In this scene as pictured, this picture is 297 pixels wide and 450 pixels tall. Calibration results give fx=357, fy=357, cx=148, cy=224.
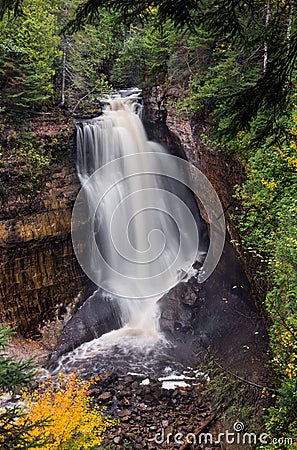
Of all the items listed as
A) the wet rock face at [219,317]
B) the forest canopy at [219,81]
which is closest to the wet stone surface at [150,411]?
the wet rock face at [219,317]

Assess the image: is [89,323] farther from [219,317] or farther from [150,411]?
[219,317]

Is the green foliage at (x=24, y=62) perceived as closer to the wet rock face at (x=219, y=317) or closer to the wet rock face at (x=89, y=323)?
the wet rock face at (x=89, y=323)

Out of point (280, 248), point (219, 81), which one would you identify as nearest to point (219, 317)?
point (280, 248)

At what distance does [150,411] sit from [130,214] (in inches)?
340

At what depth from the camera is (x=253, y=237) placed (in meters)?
7.84

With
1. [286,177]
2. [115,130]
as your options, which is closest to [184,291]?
[286,177]

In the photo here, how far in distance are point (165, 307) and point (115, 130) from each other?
7.84 meters

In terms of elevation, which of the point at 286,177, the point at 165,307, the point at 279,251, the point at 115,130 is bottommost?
the point at 165,307

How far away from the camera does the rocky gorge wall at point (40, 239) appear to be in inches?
495

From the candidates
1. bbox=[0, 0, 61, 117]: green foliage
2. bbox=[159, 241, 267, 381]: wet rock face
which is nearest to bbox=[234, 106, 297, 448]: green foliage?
bbox=[159, 241, 267, 381]: wet rock face

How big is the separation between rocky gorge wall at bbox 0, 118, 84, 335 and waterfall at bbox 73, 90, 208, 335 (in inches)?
25.9

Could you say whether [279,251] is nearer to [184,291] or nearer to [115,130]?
[184,291]

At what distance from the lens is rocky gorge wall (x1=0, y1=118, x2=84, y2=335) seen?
Answer: 12.6 meters

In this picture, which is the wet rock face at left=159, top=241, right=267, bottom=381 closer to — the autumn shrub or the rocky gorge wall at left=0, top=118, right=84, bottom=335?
the autumn shrub
